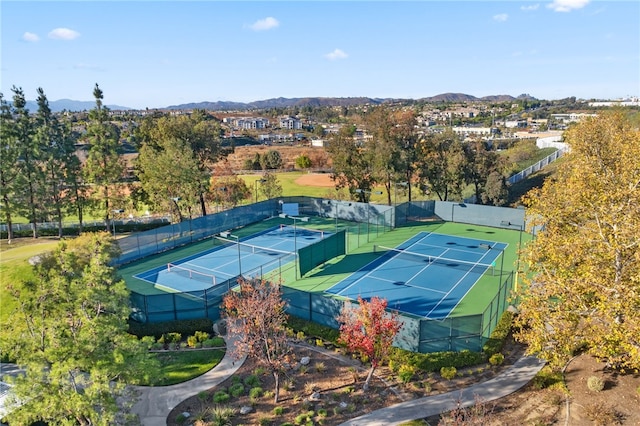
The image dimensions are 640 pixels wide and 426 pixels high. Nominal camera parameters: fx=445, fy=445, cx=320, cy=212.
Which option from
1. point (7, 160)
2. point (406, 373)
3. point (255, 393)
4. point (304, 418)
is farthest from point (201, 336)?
point (7, 160)

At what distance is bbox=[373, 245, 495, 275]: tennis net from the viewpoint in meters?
29.8

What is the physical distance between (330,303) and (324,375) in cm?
385

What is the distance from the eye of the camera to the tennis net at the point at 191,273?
28.5 m

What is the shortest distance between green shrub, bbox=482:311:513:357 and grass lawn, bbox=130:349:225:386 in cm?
1141

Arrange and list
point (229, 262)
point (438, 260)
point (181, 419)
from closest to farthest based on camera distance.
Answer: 1. point (181, 419)
2. point (438, 260)
3. point (229, 262)

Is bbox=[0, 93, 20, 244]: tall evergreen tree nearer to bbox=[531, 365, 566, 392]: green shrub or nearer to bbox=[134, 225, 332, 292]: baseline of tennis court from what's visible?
bbox=[134, 225, 332, 292]: baseline of tennis court

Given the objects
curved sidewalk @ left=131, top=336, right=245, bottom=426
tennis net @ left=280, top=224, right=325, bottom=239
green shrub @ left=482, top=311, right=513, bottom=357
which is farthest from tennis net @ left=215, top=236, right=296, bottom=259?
green shrub @ left=482, top=311, right=513, bottom=357

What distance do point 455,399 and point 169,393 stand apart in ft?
34.6

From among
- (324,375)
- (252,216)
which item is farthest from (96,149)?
(324,375)

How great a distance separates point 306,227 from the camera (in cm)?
4131

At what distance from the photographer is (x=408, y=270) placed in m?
29.8

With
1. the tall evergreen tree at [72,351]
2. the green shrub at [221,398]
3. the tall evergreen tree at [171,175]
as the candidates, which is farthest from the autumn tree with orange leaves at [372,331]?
the tall evergreen tree at [171,175]

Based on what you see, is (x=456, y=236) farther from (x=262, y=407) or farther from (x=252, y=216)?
(x=262, y=407)

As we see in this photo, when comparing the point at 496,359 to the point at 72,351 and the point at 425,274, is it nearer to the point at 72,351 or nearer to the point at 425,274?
the point at 425,274
